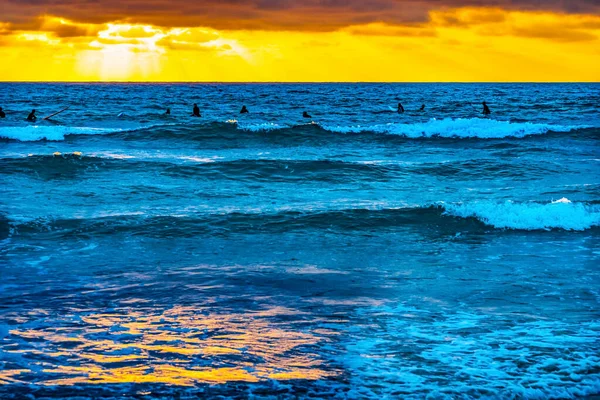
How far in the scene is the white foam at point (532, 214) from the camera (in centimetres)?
1325

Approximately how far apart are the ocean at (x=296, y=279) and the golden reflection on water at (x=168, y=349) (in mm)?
28

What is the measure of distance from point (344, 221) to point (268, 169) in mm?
7679

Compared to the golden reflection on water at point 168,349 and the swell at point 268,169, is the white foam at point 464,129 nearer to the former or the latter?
the swell at point 268,169

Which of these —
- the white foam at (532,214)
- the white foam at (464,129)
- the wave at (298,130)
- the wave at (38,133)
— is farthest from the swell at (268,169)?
the white foam at (464,129)

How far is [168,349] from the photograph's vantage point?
6.70 m

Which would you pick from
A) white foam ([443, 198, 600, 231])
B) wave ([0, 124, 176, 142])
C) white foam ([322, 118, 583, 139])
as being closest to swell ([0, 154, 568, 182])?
white foam ([443, 198, 600, 231])

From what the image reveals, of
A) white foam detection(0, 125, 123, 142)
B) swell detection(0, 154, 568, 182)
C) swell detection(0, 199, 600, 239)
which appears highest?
white foam detection(0, 125, 123, 142)

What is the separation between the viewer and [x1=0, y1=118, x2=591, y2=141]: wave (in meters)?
30.0

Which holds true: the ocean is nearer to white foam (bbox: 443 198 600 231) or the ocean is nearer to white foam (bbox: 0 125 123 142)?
white foam (bbox: 443 198 600 231)

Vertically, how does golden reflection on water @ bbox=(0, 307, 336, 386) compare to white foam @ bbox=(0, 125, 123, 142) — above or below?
below

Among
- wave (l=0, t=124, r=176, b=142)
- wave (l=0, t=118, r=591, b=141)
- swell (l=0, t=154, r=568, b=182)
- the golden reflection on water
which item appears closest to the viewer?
the golden reflection on water

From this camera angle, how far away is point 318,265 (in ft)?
34.7

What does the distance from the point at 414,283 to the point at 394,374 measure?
3324 mm

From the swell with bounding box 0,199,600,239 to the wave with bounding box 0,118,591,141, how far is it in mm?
15965
